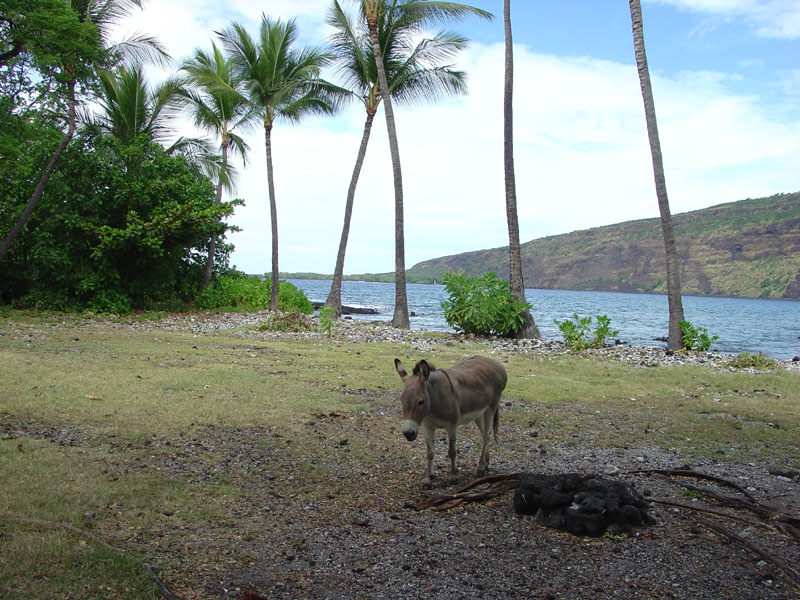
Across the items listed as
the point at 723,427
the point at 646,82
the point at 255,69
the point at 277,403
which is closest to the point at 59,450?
the point at 277,403

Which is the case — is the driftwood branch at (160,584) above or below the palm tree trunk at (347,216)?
below

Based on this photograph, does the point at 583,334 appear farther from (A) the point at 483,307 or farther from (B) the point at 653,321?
(B) the point at 653,321

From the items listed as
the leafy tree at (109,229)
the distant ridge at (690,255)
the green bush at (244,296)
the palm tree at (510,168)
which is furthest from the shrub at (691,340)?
the distant ridge at (690,255)

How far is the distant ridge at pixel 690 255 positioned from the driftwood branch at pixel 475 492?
98300 millimetres

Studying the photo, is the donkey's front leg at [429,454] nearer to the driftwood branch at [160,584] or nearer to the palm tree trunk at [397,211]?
the driftwood branch at [160,584]

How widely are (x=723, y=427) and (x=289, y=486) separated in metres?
6.38

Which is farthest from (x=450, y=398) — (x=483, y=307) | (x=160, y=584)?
(x=483, y=307)

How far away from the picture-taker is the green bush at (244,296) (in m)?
27.1

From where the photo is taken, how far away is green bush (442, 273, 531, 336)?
19.4 m

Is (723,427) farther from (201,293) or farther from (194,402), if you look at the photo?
(201,293)

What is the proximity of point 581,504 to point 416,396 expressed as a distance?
5.26 feet

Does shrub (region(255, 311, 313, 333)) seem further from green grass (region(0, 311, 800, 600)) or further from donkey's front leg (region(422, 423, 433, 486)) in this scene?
donkey's front leg (region(422, 423, 433, 486))

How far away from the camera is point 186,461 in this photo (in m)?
6.24

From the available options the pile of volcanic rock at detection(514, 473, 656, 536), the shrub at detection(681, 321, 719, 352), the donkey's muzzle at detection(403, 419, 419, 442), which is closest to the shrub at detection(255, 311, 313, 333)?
the shrub at detection(681, 321, 719, 352)
